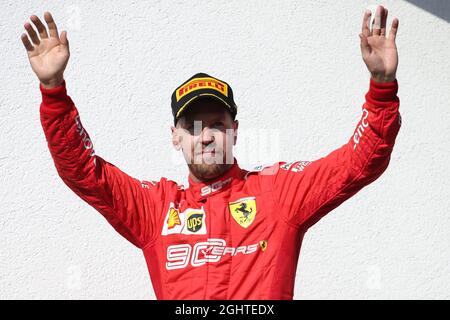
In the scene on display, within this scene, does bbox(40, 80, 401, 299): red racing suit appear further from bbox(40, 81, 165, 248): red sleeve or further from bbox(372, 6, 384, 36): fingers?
bbox(372, 6, 384, 36): fingers

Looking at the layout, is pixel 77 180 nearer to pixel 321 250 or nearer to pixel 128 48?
pixel 128 48

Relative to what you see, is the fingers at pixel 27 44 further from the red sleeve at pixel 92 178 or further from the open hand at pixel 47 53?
the red sleeve at pixel 92 178

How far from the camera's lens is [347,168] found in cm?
156

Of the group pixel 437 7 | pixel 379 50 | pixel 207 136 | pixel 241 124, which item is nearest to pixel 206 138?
pixel 207 136

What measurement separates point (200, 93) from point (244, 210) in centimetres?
34

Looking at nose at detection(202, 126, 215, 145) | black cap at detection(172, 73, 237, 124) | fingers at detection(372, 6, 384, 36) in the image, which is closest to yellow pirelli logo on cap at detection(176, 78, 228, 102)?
black cap at detection(172, 73, 237, 124)

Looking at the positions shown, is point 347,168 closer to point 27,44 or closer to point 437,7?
point 27,44

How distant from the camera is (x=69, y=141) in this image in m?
1.56

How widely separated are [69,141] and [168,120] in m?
1.07

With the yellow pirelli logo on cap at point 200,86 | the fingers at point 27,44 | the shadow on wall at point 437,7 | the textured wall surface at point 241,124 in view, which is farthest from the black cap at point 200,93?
the shadow on wall at point 437,7

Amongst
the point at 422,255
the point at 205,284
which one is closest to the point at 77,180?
the point at 205,284

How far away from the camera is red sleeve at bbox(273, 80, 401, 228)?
1.49m

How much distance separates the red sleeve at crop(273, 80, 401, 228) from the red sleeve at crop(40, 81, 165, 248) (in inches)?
13.9
